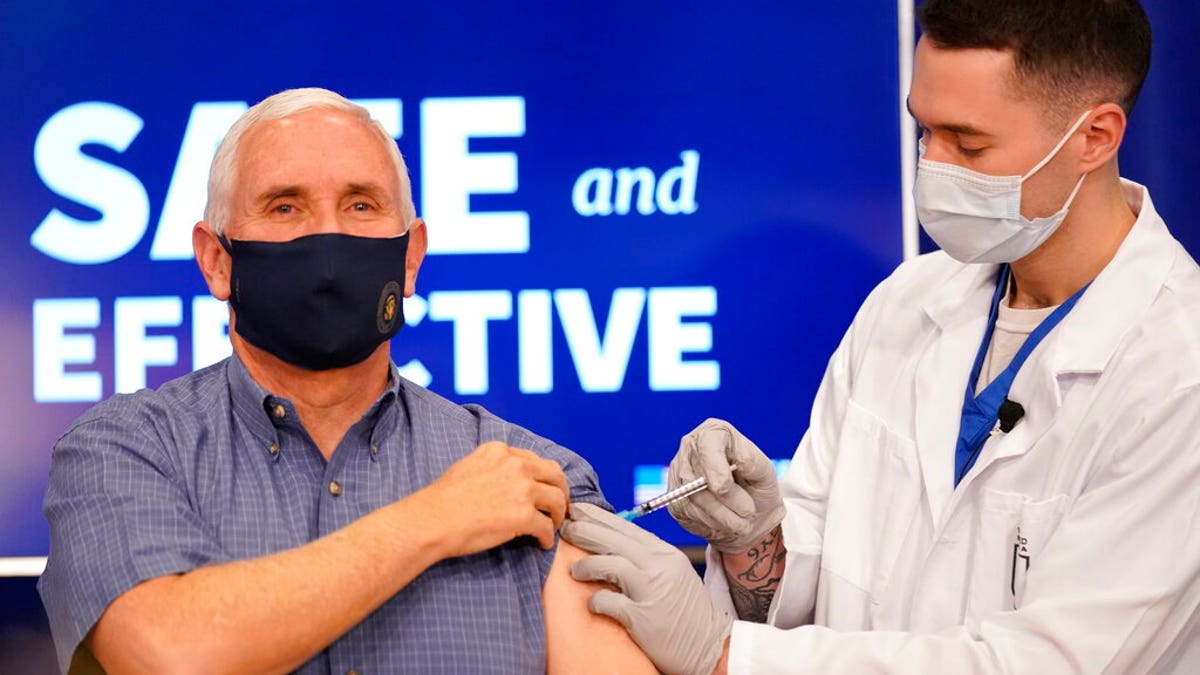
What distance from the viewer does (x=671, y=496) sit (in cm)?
209

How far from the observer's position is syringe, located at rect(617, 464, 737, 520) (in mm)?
2051

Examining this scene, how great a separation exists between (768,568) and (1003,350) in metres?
0.55

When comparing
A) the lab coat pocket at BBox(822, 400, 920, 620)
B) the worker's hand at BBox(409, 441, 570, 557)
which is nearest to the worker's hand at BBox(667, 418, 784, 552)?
the lab coat pocket at BBox(822, 400, 920, 620)

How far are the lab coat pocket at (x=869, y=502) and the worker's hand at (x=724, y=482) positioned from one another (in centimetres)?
13

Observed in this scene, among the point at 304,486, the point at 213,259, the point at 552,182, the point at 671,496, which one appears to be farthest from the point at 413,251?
the point at 552,182

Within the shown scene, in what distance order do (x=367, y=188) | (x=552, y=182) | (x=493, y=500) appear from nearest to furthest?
(x=493, y=500) < (x=367, y=188) < (x=552, y=182)

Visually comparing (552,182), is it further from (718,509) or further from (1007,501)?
(1007,501)

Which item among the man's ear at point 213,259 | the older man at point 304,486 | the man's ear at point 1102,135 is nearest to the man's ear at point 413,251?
the older man at point 304,486

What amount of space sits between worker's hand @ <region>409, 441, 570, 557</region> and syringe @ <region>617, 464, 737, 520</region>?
22 centimetres

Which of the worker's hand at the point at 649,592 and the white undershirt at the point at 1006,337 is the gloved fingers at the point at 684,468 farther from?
the white undershirt at the point at 1006,337

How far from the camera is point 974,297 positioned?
233cm

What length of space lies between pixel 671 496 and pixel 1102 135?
2.93ft

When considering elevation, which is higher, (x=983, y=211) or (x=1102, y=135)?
(x=1102, y=135)

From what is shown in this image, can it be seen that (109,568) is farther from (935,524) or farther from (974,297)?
(974,297)
